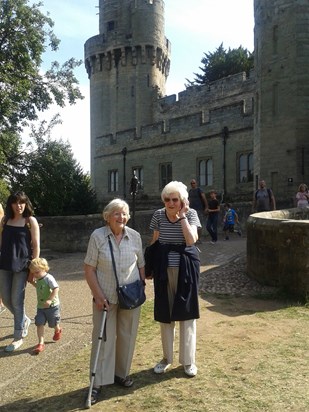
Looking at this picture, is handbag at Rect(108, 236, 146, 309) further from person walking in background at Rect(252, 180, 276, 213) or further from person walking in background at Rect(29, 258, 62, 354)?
person walking in background at Rect(252, 180, 276, 213)

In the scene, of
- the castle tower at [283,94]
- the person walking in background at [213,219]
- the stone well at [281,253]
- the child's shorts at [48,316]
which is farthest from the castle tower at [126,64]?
the child's shorts at [48,316]

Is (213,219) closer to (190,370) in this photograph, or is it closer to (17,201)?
(17,201)

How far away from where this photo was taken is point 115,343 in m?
4.05

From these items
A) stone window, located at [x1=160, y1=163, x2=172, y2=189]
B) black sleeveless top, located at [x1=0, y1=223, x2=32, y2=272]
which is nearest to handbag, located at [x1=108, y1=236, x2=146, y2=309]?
black sleeveless top, located at [x1=0, y1=223, x2=32, y2=272]

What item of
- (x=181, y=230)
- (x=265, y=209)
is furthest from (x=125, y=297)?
(x=265, y=209)

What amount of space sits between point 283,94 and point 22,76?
10.6 m

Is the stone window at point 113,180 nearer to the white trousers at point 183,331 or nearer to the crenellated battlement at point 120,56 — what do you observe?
the crenellated battlement at point 120,56

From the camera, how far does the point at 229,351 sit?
15.8ft

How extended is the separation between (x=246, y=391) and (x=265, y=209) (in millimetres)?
9928

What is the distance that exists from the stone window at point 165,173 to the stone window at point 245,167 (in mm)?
5952

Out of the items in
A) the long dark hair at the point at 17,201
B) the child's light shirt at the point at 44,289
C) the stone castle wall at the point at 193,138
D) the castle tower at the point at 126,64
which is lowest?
the child's light shirt at the point at 44,289

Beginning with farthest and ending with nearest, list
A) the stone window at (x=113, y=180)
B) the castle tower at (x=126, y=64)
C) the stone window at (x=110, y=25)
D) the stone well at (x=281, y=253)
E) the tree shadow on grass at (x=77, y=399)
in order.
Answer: the stone window at (x=110, y=25) → the castle tower at (x=126, y=64) → the stone window at (x=113, y=180) → the stone well at (x=281, y=253) → the tree shadow on grass at (x=77, y=399)

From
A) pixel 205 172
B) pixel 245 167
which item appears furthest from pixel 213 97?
pixel 245 167

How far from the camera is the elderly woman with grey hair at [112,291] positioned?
395cm
